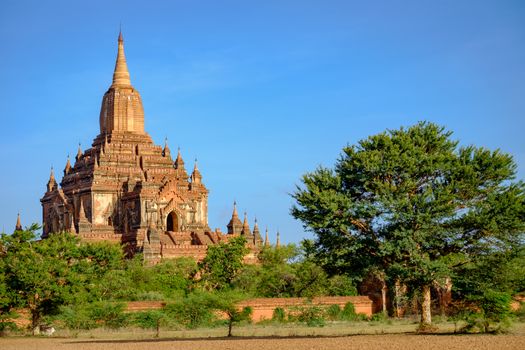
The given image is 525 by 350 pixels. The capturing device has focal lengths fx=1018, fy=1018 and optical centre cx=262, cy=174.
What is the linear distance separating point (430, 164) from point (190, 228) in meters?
34.5

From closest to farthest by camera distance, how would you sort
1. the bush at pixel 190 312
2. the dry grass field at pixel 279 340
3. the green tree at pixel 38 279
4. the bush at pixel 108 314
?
the dry grass field at pixel 279 340, the bush at pixel 190 312, the green tree at pixel 38 279, the bush at pixel 108 314

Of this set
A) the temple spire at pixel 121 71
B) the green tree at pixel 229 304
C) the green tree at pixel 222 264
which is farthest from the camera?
the temple spire at pixel 121 71

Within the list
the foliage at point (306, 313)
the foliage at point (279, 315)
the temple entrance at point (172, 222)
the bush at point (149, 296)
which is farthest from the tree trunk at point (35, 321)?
the temple entrance at point (172, 222)

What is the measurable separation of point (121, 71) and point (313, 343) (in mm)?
42863

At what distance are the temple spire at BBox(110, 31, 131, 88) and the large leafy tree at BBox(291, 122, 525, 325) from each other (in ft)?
122

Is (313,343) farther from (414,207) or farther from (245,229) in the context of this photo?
(245,229)

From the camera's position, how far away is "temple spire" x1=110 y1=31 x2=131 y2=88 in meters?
68.1

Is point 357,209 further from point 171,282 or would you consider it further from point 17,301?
point 171,282

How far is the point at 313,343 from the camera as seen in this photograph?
1143 inches

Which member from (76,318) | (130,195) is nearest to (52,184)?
(130,195)

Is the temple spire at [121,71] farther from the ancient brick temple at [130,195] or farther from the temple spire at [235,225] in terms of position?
the temple spire at [235,225]

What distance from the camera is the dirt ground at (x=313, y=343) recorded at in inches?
1073

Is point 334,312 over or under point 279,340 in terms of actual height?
over

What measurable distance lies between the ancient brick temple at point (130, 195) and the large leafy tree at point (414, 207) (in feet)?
89.8
